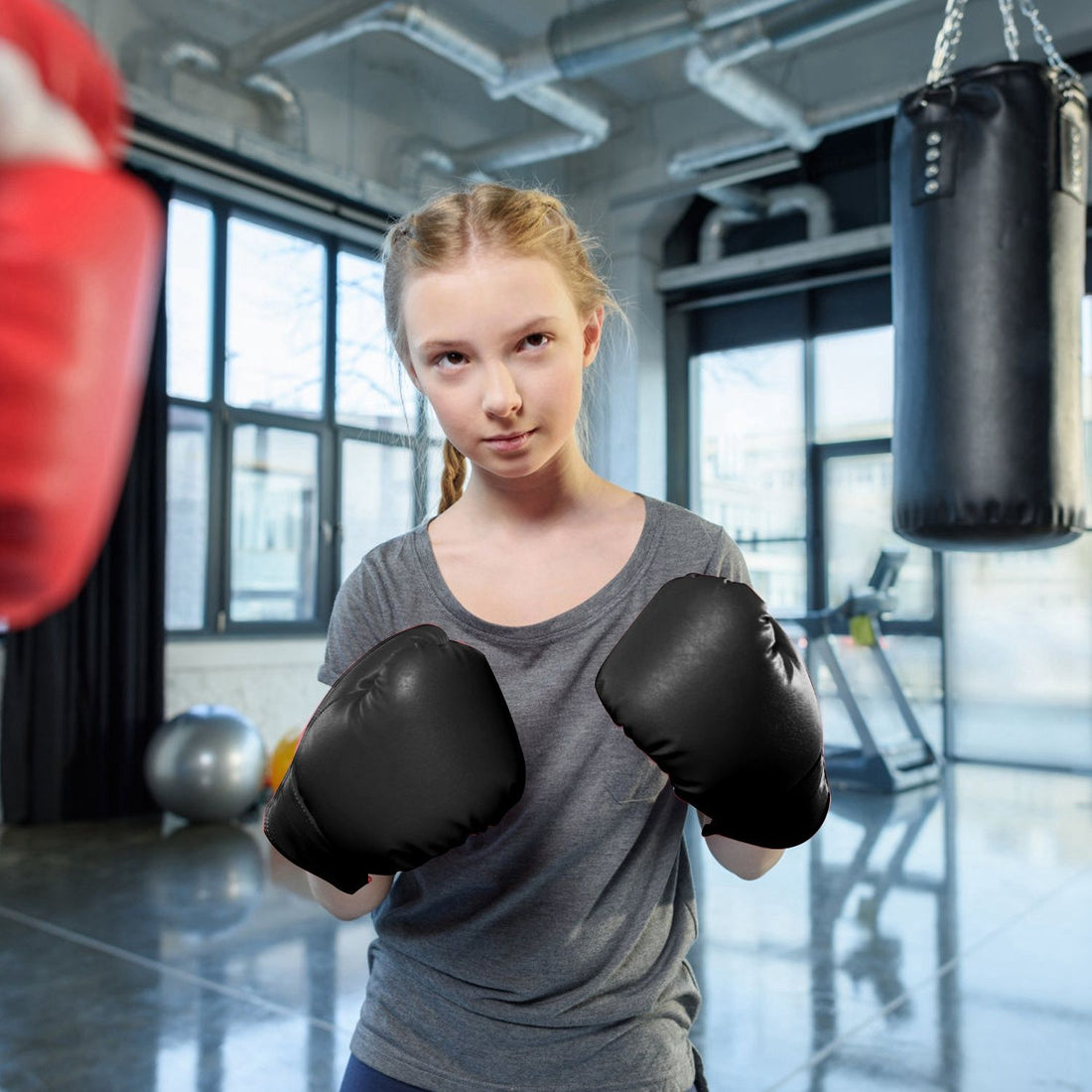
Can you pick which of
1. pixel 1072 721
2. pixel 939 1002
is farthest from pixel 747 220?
pixel 939 1002

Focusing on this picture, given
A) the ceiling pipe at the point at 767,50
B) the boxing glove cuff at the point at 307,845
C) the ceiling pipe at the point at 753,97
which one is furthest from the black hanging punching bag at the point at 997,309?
the ceiling pipe at the point at 753,97

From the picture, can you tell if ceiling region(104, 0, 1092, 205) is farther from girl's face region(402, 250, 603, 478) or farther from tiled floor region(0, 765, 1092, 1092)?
girl's face region(402, 250, 603, 478)

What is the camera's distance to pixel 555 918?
875mm

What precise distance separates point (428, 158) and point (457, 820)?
18.7 ft

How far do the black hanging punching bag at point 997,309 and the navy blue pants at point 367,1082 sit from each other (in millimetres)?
1518

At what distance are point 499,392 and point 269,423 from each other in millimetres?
4953

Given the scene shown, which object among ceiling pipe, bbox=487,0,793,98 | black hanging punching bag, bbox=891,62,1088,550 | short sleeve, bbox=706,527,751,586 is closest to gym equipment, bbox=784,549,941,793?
ceiling pipe, bbox=487,0,793,98

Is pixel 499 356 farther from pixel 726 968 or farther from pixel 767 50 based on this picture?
pixel 767 50

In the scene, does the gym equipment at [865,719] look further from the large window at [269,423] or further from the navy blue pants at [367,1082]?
the navy blue pants at [367,1082]

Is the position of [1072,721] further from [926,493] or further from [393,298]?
[393,298]

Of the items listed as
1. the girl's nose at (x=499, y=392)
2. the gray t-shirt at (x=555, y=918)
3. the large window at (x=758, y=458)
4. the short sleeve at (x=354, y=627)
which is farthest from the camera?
the large window at (x=758, y=458)

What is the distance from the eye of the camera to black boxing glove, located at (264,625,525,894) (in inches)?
31.0

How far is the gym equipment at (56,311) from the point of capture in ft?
0.59

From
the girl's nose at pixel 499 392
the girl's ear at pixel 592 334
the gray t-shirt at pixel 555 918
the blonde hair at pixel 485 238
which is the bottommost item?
the gray t-shirt at pixel 555 918
